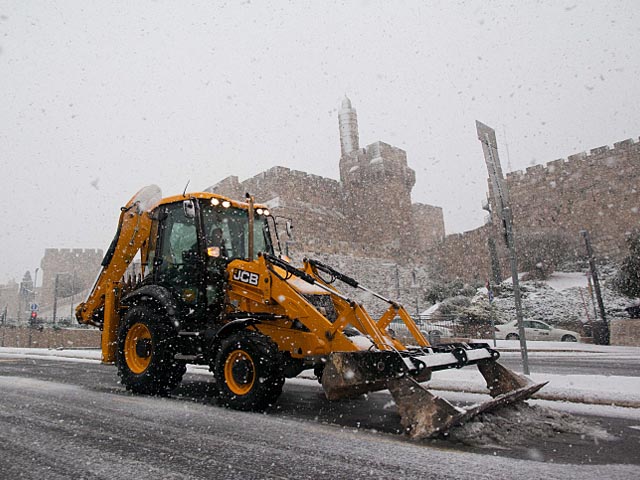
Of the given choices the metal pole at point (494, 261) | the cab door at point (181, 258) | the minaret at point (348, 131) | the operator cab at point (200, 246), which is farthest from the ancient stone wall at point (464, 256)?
the cab door at point (181, 258)

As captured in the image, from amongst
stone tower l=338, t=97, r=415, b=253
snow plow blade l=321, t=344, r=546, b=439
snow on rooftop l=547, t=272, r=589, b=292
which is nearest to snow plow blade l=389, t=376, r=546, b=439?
snow plow blade l=321, t=344, r=546, b=439

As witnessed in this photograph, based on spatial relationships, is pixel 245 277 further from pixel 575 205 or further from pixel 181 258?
pixel 575 205

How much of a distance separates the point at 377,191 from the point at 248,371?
32633 mm

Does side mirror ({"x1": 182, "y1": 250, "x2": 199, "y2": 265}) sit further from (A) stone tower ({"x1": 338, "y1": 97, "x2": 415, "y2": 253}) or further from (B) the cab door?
(A) stone tower ({"x1": 338, "y1": 97, "x2": 415, "y2": 253})

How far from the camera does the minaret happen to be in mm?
38125

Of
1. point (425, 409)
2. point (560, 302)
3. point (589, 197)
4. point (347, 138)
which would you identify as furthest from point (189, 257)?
point (347, 138)

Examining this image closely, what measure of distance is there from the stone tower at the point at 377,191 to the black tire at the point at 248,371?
30.5m

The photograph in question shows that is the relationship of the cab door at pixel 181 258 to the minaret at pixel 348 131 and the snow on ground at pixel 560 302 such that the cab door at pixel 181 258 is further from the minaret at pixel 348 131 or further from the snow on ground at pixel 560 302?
the minaret at pixel 348 131

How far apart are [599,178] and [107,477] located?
1200 inches

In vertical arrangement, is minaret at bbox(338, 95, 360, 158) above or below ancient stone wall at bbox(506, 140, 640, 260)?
above

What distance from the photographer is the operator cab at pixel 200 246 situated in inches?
208

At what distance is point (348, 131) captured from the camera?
38156 millimetres

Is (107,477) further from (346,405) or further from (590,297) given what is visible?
(590,297)

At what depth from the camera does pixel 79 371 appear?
846cm
